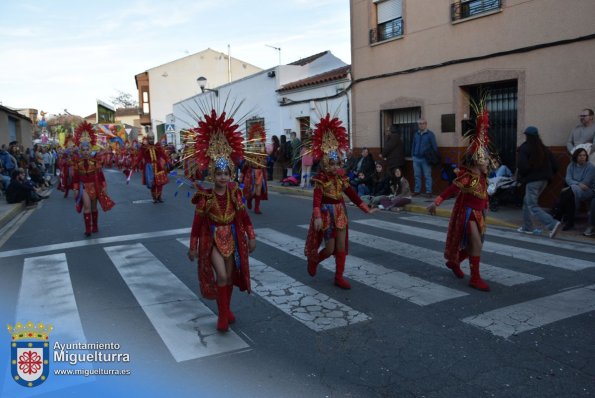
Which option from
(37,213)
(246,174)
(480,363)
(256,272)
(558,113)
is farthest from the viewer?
(37,213)

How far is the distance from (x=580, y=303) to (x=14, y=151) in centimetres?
1928

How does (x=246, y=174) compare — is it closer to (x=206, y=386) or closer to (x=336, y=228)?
(x=336, y=228)

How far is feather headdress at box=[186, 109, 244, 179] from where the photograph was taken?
4.88m

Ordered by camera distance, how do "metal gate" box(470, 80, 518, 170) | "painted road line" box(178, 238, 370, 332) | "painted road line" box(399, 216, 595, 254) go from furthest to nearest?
"metal gate" box(470, 80, 518, 170) → "painted road line" box(399, 216, 595, 254) → "painted road line" box(178, 238, 370, 332)

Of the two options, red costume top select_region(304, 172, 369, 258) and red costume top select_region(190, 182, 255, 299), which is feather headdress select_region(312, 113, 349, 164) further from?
red costume top select_region(190, 182, 255, 299)

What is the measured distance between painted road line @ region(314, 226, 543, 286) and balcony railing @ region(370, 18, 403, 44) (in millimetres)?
8018

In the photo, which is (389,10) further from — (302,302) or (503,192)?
(302,302)

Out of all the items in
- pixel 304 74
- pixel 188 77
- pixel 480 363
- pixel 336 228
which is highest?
pixel 188 77

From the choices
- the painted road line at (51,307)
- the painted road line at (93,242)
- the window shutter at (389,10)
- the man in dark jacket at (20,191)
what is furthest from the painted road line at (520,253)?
the man in dark jacket at (20,191)

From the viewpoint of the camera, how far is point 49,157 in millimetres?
28875

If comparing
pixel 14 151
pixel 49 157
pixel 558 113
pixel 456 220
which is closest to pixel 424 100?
pixel 558 113

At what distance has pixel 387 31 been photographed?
51.9 ft

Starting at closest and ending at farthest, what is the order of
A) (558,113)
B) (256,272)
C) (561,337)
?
(561,337), (256,272), (558,113)

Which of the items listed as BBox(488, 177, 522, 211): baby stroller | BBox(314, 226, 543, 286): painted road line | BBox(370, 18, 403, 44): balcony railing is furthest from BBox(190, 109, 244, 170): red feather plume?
BBox(370, 18, 403, 44): balcony railing
